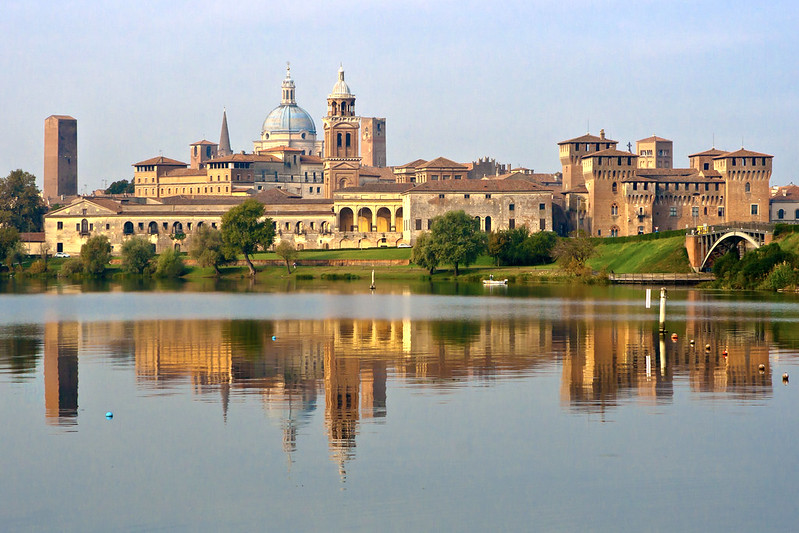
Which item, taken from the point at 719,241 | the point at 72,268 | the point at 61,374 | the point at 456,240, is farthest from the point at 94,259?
the point at 61,374

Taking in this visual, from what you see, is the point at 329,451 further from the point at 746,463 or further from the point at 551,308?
the point at 551,308

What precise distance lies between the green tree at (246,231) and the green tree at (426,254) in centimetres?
1226

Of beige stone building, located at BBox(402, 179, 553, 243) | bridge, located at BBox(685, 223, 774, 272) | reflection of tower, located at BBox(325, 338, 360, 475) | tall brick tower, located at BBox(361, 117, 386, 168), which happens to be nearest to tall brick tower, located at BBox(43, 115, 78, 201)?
tall brick tower, located at BBox(361, 117, 386, 168)

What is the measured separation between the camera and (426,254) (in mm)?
85375

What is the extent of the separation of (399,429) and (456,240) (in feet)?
213

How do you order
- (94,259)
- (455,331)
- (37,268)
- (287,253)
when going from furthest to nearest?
(37,268)
(94,259)
(287,253)
(455,331)

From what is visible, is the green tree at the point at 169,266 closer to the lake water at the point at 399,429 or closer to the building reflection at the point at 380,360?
the building reflection at the point at 380,360

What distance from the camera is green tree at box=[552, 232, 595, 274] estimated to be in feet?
258

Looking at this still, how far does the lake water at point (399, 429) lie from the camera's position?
16.0 meters

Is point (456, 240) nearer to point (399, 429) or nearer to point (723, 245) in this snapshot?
point (723, 245)

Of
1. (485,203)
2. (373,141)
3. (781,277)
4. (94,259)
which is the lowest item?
(781,277)

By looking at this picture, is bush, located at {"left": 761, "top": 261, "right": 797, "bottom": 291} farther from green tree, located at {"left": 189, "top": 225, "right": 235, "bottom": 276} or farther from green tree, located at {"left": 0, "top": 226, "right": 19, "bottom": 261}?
green tree, located at {"left": 0, "top": 226, "right": 19, "bottom": 261}

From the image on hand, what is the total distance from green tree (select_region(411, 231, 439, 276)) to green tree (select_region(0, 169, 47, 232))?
2158 inches

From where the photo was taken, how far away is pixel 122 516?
1567cm
